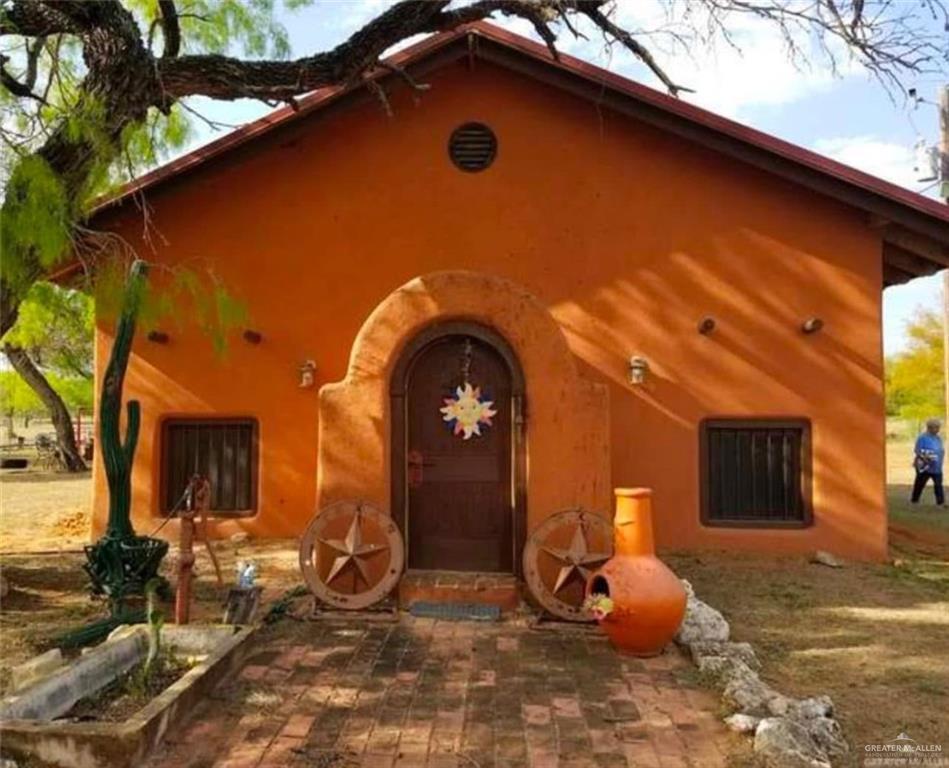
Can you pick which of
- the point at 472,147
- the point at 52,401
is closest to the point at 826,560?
the point at 472,147

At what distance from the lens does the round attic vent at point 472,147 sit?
9.62m

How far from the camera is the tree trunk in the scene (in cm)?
2092

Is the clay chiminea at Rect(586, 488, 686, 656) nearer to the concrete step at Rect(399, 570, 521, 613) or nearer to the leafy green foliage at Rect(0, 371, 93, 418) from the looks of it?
the concrete step at Rect(399, 570, 521, 613)

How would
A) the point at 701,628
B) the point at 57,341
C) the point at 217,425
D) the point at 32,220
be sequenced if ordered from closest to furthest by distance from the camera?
the point at 32,220 → the point at 701,628 → the point at 217,425 → the point at 57,341

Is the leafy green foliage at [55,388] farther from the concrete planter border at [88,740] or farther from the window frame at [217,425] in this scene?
the concrete planter border at [88,740]

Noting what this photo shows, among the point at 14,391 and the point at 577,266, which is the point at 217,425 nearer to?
the point at 577,266

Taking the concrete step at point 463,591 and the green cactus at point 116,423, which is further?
the green cactus at point 116,423

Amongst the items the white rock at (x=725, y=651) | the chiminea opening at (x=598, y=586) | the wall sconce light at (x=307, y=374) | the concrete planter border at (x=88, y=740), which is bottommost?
the white rock at (x=725, y=651)

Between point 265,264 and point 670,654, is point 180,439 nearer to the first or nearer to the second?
point 265,264

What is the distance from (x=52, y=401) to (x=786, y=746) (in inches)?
871

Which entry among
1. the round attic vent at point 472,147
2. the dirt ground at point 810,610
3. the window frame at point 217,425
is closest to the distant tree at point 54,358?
the window frame at point 217,425

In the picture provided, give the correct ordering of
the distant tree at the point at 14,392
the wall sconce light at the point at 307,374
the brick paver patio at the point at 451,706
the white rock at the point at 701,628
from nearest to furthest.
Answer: the brick paver patio at the point at 451,706 → the white rock at the point at 701,628 → the wall sconce light at the point at 307,374 → the distant tree at the point at 14,392

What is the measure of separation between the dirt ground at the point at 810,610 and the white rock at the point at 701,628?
32 centimetres

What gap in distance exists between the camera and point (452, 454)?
23.6 feet
